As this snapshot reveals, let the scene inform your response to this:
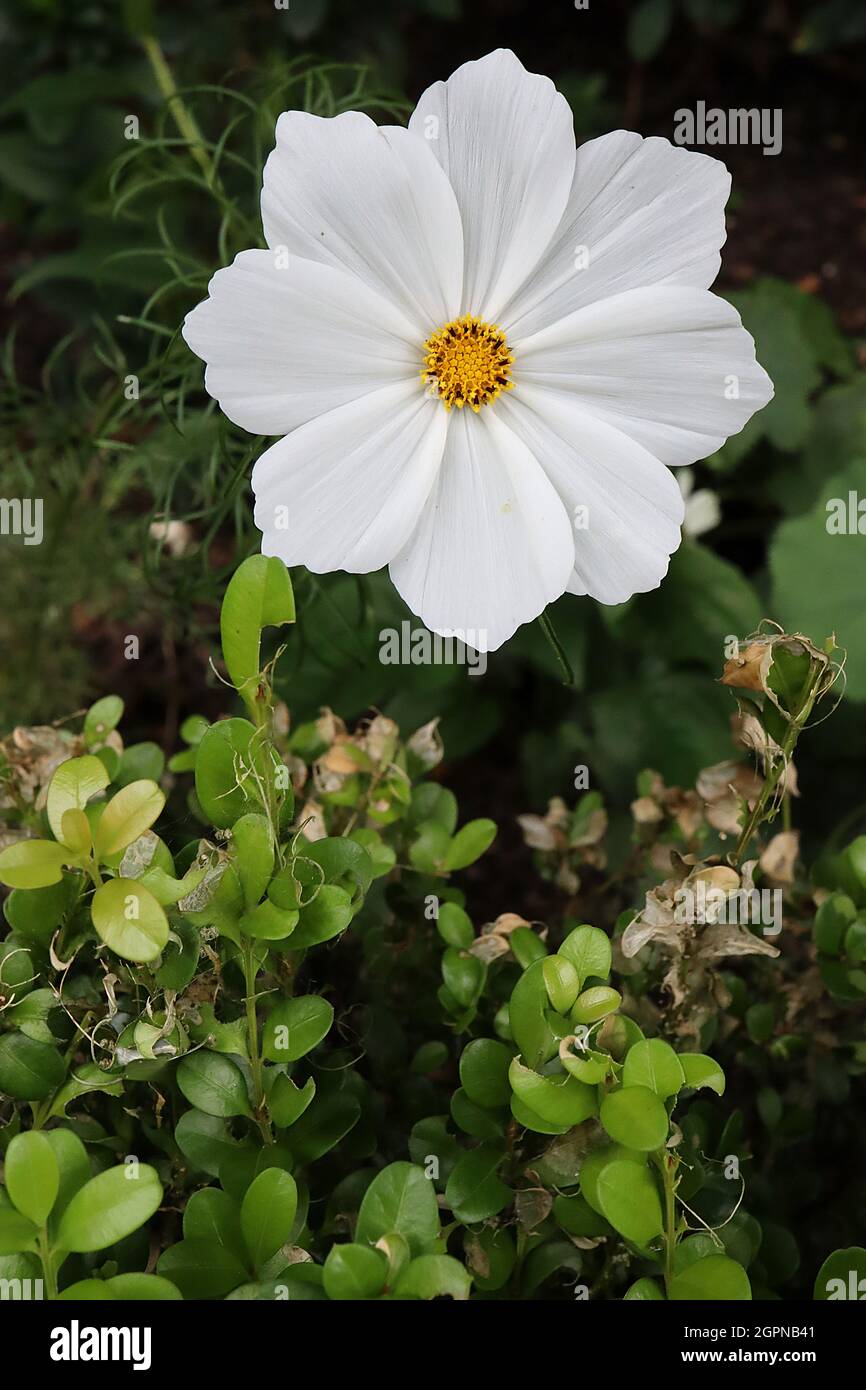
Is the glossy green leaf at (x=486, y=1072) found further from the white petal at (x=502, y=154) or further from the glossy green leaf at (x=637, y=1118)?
the white petal at (x=502, y=154)

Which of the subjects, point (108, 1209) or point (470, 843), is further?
point (470, 843)

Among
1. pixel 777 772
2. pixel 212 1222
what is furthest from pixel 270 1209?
pixel 777 772

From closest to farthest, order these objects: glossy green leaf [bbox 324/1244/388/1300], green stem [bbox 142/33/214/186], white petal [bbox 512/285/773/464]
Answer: glossy green leaf [bbox 324/1244/388/1300], white petal [bbox 512/285/773/464], green stem [bbox 142/33/214/186]

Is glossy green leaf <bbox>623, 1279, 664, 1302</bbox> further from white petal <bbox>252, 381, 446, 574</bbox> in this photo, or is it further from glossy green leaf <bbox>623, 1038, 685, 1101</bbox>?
white petal <bbox>252, 381, 446, 574</bbox>

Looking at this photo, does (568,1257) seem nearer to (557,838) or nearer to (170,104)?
(557,838)

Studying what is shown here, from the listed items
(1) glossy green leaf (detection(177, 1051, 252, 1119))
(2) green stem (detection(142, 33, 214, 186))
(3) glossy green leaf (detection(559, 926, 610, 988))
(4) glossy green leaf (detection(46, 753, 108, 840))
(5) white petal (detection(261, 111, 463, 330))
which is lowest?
(1) glossy green leaf (detection(177, 1051, 252, 1119))

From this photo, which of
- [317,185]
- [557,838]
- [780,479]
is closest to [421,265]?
[317,185]

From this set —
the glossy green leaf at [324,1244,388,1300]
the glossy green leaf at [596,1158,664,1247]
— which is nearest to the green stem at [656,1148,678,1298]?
the glossy green leaf at [596,1158,664,1247]

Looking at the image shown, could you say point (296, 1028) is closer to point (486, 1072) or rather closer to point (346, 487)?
point (486, 1072)
